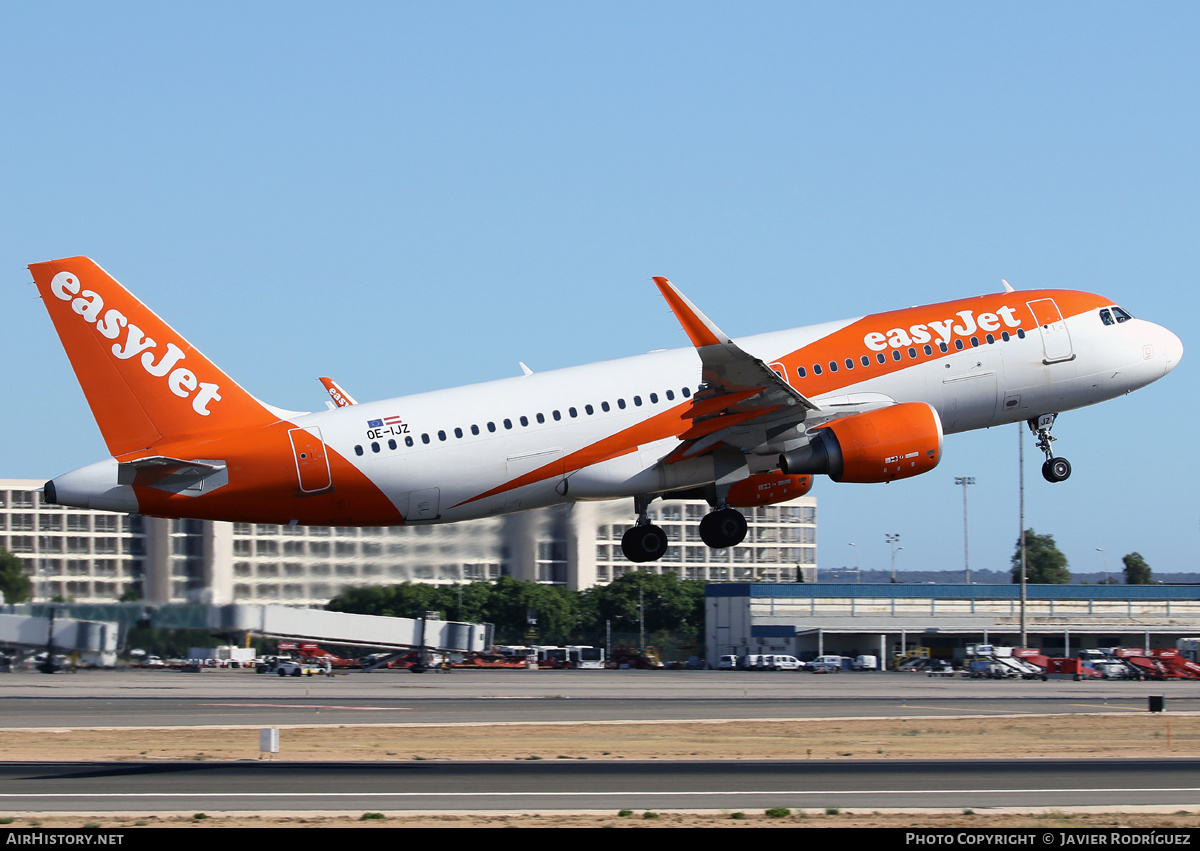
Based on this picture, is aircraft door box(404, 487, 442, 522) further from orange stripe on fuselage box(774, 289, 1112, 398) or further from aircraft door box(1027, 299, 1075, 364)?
aircraft door box(1027, 299, 1075, 364)

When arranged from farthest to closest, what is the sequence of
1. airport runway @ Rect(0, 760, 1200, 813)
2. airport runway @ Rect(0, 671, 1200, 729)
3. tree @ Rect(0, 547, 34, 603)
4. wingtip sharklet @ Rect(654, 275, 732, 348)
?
tree @ Rect(0, 547, 34, 603)
airport runway @ Rect(0, 671, 1200, 729)
wingtip sharklet @ Rect(654, 275, 732, 348)
airport runway @ Rect(0, 760, 1200, 813)

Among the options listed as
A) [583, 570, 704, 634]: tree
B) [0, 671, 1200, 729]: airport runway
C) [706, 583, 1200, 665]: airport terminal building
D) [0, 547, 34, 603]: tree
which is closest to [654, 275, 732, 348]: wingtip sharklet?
[0, 671, 1200, 729]: airport runway

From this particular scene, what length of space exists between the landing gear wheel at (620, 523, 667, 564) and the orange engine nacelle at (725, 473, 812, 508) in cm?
249

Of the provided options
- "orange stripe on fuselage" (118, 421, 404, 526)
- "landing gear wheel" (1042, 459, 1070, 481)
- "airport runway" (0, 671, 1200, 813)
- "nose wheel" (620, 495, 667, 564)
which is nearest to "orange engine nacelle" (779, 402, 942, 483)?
"nose wheel" (620, 495, 667, 564)

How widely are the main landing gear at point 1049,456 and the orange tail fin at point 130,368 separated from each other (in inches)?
939

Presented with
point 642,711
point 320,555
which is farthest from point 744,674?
point 320,555

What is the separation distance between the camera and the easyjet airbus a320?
1449 inches

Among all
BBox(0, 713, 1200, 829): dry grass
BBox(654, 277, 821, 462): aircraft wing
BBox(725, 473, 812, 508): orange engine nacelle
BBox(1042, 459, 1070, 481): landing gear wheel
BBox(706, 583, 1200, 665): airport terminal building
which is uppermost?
BBox(654, 277, 821, 462): aircraft wing

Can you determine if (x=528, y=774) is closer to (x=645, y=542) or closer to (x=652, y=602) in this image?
(x=645, y=542)

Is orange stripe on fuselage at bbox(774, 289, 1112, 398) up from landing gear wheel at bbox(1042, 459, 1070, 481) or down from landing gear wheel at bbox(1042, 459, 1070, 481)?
up

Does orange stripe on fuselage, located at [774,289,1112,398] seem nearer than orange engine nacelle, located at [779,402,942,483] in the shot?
No

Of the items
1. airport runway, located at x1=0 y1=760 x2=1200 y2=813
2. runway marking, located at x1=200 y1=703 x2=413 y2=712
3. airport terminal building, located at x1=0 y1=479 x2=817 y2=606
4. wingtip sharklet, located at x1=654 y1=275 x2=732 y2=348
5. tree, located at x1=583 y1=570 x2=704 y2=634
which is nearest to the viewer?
airport runway, located at x1=0 y1=760 x2=1200 y2=813

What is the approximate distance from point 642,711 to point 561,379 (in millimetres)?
18647

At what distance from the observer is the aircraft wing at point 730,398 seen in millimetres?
37219
